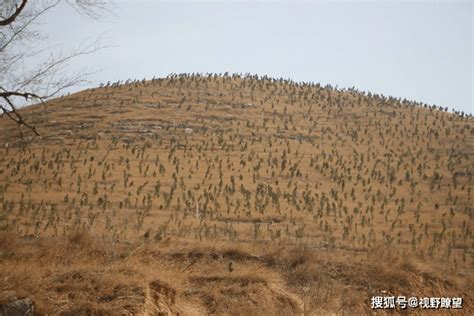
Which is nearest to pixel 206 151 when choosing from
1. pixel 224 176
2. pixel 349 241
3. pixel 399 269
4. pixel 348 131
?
pixel 224 176

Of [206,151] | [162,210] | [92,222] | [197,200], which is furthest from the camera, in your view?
[206,151]

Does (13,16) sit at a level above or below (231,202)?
above

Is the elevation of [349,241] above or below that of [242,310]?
above

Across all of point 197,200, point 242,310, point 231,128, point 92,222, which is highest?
point 231,128

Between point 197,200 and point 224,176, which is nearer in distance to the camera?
point 197,200

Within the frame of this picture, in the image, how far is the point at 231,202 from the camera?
49.3 ft

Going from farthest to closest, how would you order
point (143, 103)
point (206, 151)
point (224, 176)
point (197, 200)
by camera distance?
point (143, 103) < point (206, 151) < point (224, 176) < point (197, 200)

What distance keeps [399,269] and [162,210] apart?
7702 mm

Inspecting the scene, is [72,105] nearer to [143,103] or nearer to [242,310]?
[143,103]

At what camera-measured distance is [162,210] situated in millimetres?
13781

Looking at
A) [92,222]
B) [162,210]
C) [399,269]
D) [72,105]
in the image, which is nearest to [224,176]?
[162,210]

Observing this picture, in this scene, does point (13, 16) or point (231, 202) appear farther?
point (231, 202)

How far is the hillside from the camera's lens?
7078mm

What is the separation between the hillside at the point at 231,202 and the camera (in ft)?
23.2
